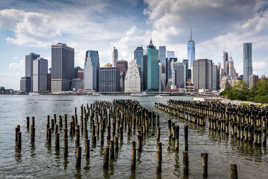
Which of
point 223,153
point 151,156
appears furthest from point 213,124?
point 151,156

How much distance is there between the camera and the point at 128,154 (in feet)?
80.8

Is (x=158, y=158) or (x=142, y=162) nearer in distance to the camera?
(x=158, y=158)

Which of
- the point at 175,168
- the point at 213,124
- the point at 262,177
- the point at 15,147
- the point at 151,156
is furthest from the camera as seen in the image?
the point at 213,124

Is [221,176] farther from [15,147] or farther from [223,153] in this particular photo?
[15,147]

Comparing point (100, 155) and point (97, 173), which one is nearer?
point (97, 173)

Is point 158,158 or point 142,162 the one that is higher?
point 158,158

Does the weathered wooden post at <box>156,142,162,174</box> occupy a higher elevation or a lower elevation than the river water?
higher

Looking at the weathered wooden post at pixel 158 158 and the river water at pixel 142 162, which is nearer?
the weathered wooden post at pixel 158 158

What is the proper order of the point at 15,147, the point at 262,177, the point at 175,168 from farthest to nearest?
the point at 15,147
the point at 175,168
the point at 262,177

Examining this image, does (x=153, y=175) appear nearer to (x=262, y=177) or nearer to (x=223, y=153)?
(x=262, y=177)

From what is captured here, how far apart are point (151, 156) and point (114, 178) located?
6033 millimetres

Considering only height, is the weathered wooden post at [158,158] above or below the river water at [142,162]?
above

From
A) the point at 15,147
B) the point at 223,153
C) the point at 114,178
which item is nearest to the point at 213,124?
the point at 223,153

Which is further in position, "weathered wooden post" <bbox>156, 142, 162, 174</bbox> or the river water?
the river water
